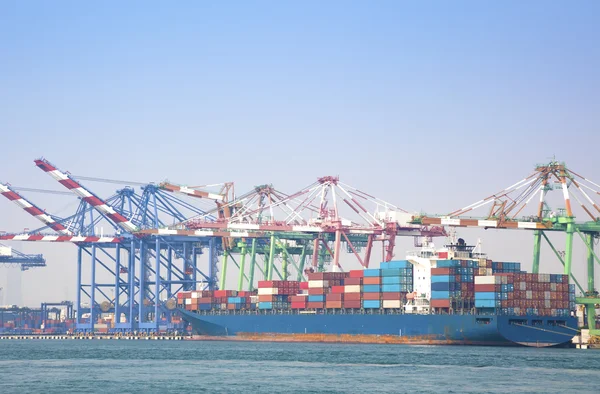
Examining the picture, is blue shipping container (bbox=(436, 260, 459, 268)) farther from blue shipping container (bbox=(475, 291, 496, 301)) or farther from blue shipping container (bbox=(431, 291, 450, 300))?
blue shipping container (bbox=(475, 291, 496, 301))

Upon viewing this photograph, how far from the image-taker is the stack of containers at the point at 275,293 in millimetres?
110375

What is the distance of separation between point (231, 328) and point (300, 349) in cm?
2239

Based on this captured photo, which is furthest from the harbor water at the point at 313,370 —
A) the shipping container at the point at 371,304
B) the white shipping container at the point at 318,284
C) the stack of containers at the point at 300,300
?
the stack of containers at the point at 300,300

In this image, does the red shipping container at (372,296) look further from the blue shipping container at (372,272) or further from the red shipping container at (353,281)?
the blue shipping container at (372,272)

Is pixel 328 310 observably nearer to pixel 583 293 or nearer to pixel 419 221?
pixel 419 221

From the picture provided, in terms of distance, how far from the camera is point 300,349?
93.7 meters

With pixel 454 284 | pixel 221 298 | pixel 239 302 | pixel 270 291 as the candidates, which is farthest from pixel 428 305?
pixel 221 298

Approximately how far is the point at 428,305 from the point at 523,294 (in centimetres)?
857

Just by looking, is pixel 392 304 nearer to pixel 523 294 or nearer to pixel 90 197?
pixel 523 294

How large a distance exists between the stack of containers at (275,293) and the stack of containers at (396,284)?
15.1 m

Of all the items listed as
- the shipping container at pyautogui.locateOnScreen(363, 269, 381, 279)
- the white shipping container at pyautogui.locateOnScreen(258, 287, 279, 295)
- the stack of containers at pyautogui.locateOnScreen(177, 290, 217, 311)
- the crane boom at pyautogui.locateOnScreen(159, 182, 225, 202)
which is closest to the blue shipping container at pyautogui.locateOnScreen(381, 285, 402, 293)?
the shipping container at pyautogui.locateOnScreen(363, 269, 381, 279)

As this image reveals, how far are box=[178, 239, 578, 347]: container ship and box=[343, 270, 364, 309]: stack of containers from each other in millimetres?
88

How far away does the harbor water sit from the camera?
5931cm

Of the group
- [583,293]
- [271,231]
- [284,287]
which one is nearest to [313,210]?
[271,231]
